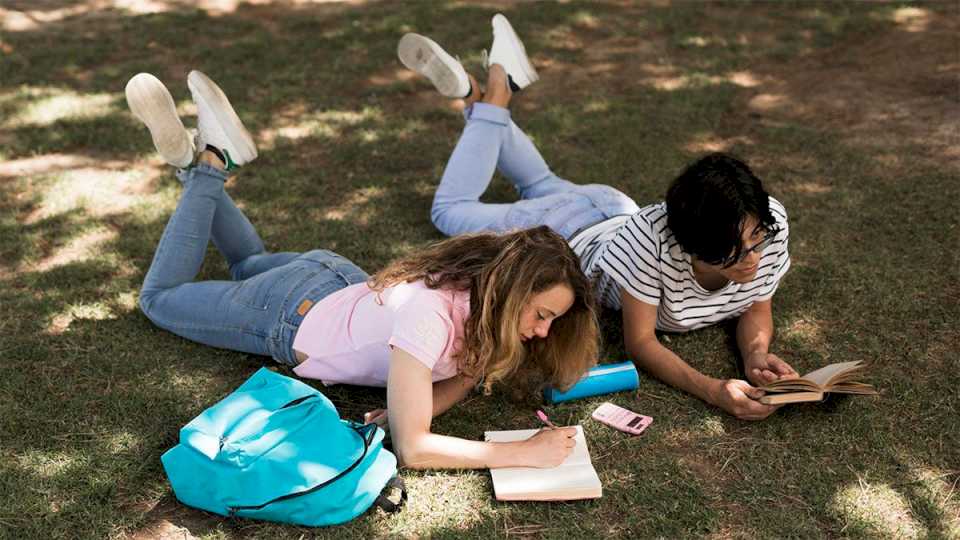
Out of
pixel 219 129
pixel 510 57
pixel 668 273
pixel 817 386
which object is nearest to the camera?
pixel 817 386

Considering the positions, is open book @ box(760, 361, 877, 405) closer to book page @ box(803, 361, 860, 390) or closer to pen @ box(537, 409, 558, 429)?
book page @ box(803, 361, 860, 390)

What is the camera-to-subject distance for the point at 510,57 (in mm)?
5004

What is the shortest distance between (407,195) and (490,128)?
78 cm

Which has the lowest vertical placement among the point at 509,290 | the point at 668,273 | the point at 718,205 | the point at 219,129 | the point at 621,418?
the point at 621,418

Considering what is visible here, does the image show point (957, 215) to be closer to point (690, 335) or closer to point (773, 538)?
point (690, 335)

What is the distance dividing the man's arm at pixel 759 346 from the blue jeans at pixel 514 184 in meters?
0.78

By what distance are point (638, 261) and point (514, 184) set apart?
160cm

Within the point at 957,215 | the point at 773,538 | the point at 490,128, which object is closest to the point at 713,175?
the point at 773,538

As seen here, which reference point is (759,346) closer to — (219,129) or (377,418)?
(377,418)

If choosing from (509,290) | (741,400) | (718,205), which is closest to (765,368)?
(741,400)

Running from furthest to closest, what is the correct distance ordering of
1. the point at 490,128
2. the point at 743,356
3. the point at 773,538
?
1. the point at 490,128
2. the point at 743,356
3. the point at 773,538

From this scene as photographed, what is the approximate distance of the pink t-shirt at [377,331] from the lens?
3141 mm

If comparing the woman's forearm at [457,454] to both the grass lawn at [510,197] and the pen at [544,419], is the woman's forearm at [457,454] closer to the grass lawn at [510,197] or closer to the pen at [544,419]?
the grass lawn at [510,197]

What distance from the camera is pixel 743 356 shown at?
387 centimetres
